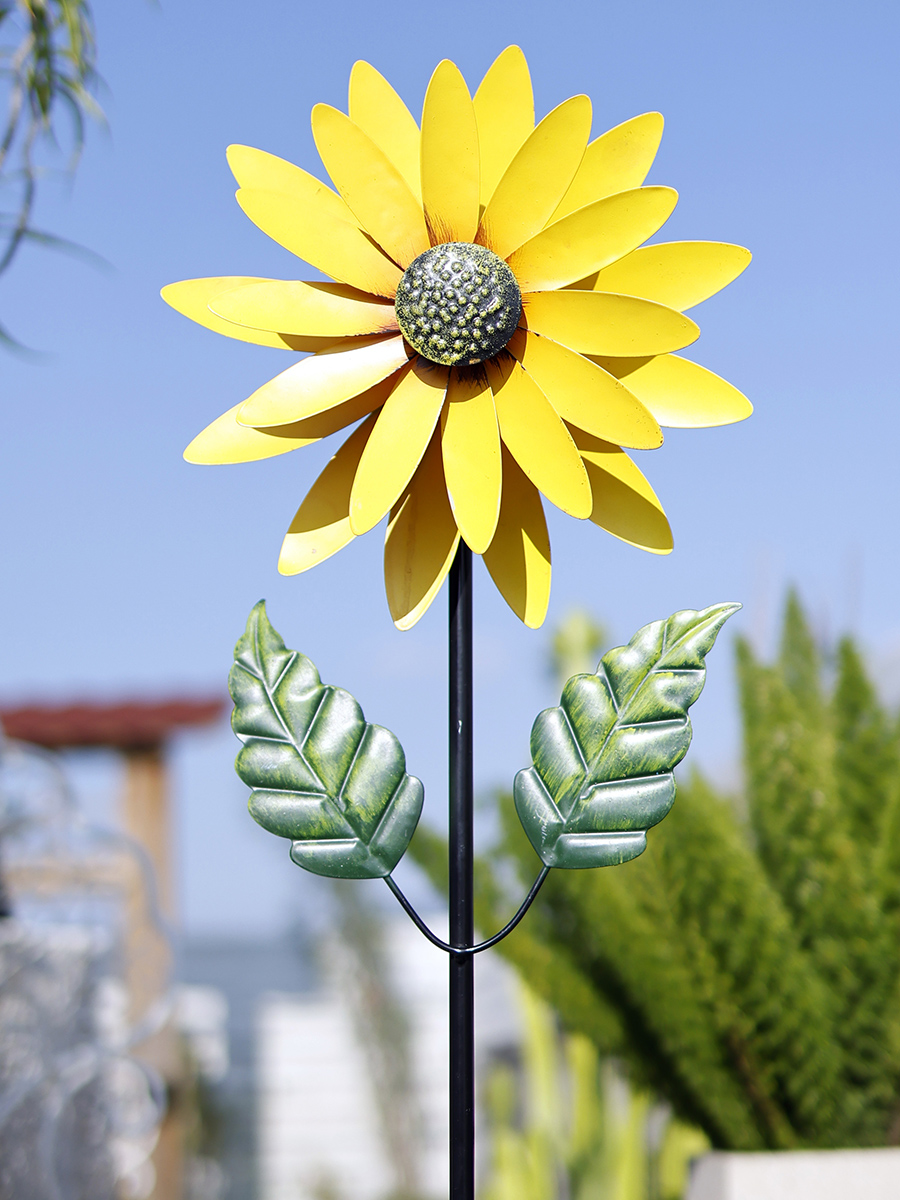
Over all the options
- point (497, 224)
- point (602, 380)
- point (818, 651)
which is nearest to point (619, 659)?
point (602, 380)

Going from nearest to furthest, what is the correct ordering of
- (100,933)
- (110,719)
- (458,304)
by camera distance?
1. (458,304)
2. (100,933)
3. (110,719)

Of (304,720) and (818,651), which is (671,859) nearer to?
(818,651)

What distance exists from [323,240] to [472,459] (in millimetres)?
158

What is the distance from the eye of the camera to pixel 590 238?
23.0 inches

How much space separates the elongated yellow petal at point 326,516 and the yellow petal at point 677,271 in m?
0.17

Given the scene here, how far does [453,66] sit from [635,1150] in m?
1.87

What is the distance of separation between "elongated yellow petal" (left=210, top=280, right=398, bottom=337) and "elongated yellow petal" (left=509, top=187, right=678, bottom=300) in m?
0.09

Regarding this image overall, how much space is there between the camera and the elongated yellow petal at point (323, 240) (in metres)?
0.60

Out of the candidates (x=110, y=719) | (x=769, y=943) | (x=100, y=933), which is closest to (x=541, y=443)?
(x=769, y=943)

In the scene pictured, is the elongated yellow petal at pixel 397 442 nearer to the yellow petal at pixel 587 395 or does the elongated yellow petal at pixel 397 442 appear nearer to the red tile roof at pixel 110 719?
the yellow petal at pixel 587 395

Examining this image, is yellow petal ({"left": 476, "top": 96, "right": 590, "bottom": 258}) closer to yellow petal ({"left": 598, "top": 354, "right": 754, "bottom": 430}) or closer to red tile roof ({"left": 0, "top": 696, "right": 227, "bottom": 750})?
yellow petal ({"left": 598, "top": 354, "right": 754, "bottom": 430})

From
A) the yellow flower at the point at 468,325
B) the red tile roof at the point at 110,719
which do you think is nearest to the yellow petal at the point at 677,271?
the yellow flower at the point at 468,325

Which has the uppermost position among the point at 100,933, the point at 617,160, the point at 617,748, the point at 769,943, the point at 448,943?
the point at 617,160

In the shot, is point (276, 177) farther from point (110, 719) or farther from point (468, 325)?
point (110, 719)
